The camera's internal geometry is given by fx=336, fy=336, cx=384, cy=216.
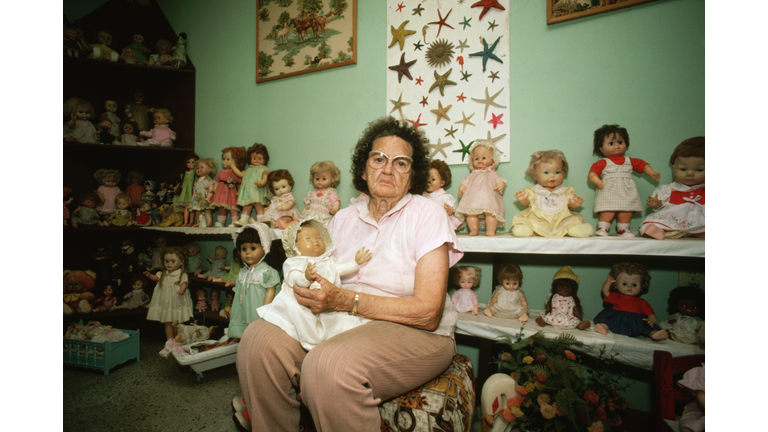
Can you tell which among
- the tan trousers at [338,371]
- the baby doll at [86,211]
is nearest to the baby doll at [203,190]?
the baby doll at [86,211]

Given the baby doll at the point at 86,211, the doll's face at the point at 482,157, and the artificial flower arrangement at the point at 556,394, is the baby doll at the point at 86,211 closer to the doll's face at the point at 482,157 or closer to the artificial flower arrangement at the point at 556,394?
the doll's face at the point at 482,157

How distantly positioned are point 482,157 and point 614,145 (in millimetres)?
742

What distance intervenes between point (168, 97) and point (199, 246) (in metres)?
1.73

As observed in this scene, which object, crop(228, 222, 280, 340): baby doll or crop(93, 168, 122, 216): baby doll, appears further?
crop(93, 168, 122, 216): baby doll

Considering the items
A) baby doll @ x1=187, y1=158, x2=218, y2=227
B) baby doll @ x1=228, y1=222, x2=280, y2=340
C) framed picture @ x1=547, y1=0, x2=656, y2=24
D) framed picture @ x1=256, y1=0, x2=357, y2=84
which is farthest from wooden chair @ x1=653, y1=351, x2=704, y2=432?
baby doll @ x1=187, y1=158, x2=218, y2=227

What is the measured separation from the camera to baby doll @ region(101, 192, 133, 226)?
322 cm

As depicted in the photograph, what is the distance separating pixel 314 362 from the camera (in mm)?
1173

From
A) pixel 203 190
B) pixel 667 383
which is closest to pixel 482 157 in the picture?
pixel 667 383

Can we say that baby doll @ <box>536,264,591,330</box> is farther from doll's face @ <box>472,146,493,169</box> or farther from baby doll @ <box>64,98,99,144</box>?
baby doll @ <box>64,98,99,144</box>

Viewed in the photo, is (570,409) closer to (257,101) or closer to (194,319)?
(194,319)

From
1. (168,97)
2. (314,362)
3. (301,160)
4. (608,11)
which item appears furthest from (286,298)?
(168,97)

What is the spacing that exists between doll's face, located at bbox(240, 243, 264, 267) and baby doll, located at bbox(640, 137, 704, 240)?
2.43 metres

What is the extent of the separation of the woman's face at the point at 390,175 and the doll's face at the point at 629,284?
132 centimetres

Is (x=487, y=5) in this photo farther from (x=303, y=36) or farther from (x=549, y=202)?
(x=303, y=36)
